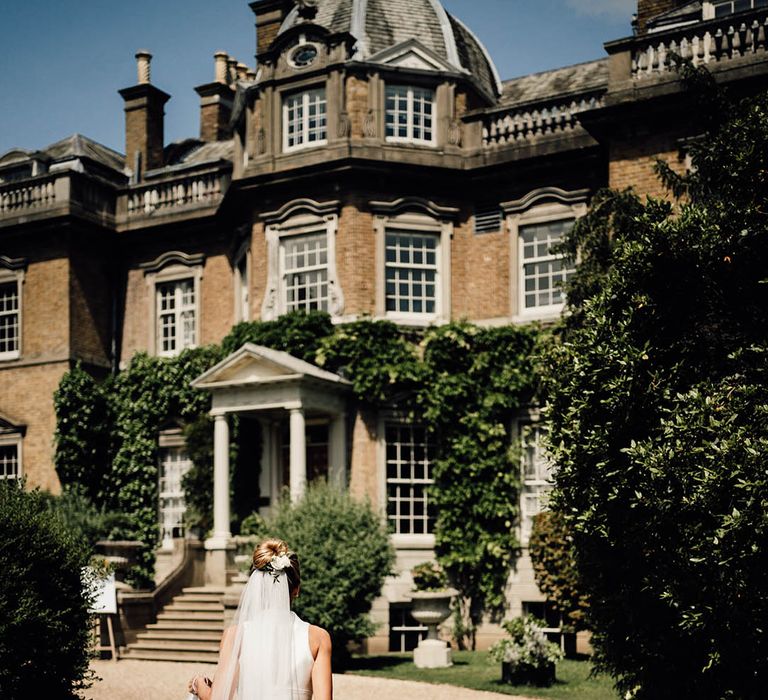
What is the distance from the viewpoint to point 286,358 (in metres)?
21.5

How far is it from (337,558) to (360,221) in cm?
742

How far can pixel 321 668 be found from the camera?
6113 mm

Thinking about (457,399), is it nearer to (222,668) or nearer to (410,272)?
(410,272)

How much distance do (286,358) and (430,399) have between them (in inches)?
112

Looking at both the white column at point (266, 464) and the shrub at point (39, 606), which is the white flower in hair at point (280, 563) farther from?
the white column at point (266, 464)

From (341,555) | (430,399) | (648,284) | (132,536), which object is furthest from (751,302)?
(132,536)

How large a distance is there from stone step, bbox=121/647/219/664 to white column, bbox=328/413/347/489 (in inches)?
164

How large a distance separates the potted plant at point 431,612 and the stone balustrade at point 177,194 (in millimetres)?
9792

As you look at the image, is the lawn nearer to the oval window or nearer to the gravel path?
the gravel path

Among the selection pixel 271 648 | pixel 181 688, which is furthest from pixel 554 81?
pixel 271 648

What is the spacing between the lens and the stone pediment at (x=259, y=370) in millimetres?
21141

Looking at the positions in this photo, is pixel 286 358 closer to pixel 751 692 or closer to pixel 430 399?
pixel 430 399

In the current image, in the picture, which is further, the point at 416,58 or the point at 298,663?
the point at 416,58

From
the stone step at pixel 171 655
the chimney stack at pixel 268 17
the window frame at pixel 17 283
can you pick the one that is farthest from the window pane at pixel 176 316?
the stone step at pixel 171 655
